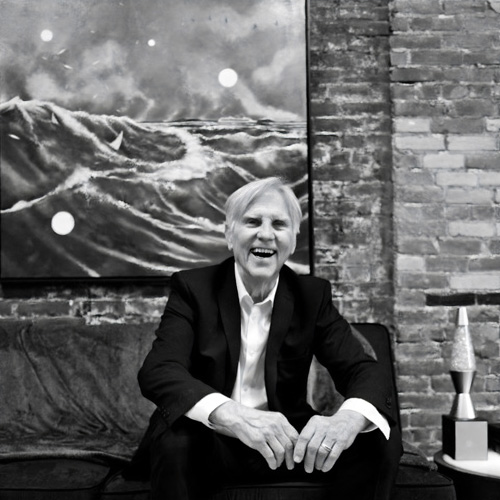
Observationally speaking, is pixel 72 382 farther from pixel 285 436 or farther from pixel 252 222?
pixel 285 436

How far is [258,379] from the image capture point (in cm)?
205

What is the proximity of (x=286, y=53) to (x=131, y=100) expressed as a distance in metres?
0.76

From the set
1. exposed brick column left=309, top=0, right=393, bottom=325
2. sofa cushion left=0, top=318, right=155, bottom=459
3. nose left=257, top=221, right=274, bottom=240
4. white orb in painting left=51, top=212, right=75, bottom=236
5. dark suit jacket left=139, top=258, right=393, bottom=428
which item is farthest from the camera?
exposed brick column left=309, top=0, right=393, bottom=325

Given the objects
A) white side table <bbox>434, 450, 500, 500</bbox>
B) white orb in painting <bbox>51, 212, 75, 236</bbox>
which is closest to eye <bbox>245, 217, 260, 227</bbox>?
white side table <bbox>434, 450, 500, 500</bbox>

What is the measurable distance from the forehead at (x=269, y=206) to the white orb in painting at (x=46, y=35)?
1535 millimetres

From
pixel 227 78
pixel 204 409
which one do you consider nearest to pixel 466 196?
pixel 227 78

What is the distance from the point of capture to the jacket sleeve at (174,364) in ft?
5.54

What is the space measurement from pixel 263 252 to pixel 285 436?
23.9 inches

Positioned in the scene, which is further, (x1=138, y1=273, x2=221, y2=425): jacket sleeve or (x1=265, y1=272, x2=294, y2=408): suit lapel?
(x1=265, y1=272, x2=294, y2=408): suit lapel

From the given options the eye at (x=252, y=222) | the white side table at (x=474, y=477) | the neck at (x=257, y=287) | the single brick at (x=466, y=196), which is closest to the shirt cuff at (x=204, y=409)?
the neck at (x=257, y=287)

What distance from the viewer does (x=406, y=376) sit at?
2.90 meters

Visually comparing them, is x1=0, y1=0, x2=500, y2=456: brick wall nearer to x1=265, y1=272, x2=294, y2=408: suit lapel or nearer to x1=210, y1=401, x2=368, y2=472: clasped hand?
x1=265, y1=272, x2=294, y2=408: suit lapel

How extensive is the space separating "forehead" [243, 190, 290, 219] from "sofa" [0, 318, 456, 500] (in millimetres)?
758

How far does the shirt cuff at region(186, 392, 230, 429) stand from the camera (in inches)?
65.7
